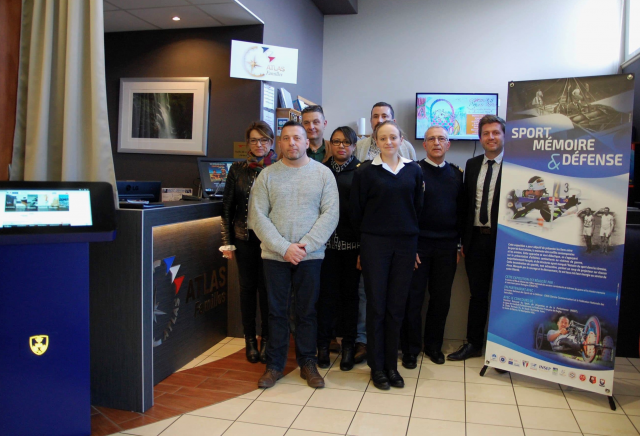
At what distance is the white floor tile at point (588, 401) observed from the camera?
2596 millimetres

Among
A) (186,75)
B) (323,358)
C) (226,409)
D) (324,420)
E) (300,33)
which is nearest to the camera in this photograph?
(324,420)

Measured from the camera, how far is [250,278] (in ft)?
10.5

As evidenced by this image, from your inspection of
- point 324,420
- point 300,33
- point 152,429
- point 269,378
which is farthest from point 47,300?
point 300,33

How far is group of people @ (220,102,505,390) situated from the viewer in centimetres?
277

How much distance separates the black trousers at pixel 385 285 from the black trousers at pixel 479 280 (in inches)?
23.5

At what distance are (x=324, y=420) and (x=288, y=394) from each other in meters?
0.36

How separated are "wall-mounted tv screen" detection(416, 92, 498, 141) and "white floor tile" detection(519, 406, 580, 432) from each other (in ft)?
13.4

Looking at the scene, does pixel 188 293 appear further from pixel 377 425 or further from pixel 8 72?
pixel 8 72

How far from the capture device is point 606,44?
586cm

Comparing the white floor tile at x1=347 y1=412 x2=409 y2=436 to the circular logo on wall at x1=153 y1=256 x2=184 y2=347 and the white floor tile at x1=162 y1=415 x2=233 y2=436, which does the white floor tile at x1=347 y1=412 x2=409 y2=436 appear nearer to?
the white floor tile at x1=162 y1=415 x2=233 y2=436

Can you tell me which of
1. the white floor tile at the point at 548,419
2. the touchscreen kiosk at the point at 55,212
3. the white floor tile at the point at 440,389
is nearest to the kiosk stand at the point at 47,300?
the touchscreen kiosk at the point at 55,212

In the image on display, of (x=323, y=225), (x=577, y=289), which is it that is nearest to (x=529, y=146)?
(x=577, y=289)

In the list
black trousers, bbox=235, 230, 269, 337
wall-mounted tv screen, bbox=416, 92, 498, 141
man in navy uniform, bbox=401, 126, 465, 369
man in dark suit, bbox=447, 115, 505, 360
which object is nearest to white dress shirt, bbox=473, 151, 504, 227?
man in dark suit, bbox=447, 115, 505, 360

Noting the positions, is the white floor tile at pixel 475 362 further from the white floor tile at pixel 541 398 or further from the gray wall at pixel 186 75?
the gray wall at pixel 186 75
